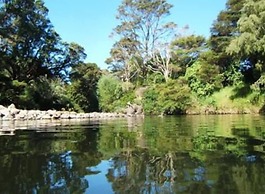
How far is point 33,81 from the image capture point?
93.5 feet

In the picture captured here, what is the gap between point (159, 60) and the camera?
3472 cm

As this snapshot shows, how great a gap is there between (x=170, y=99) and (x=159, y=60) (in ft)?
33.4

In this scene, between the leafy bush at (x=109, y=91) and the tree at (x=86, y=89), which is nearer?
the leafy bush at (x=109, y=91)

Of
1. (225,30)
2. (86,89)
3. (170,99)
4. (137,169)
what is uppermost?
(225,30)

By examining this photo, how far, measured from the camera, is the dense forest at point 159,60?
22.7m

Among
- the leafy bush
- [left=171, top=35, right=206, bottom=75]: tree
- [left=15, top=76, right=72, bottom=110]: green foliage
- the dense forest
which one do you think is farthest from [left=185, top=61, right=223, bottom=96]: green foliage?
[left=15, top=76, right=72, bottom=110]: green foliage

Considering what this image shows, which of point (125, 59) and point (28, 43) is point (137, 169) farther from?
point (125, 59)

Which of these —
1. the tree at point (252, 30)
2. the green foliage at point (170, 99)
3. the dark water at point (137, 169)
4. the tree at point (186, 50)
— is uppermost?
the tree at point (186, 50)

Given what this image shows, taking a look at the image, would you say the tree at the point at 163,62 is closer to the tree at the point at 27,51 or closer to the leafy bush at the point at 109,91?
the leafy bush at the point at 109,91

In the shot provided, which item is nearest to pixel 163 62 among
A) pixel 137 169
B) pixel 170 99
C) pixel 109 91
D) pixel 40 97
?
pixel 109 91

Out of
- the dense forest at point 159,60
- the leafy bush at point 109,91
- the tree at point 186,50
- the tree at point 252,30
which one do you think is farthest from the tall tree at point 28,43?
the tree at point 252,30

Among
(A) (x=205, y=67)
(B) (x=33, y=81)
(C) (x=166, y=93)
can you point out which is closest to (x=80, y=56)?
(B) (x=33, y=81)

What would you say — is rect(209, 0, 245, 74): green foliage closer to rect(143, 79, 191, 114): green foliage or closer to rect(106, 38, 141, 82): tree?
rect(143, 79, 191, 114): green foliage

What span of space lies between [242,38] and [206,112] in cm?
699
